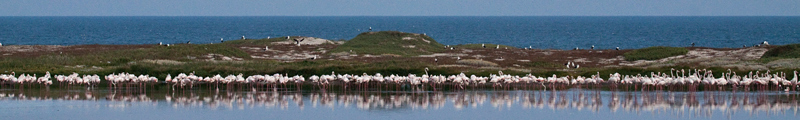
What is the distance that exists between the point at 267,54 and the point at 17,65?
18.8 m

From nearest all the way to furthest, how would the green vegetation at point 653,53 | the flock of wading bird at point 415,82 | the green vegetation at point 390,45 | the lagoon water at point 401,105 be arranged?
the lagoon water at point 401,105
the flock of wading bird at point 415,82
the green vegetation at point 653,53
the green vegetation at point 390,45

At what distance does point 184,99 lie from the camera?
31.4m

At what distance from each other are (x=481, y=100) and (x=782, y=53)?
26.6 meters

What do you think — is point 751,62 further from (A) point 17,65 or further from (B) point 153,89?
(A) point 17,65

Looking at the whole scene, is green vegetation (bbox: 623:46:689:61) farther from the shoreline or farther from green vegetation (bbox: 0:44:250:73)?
green vegetation (bbox: 0:44:250:73)

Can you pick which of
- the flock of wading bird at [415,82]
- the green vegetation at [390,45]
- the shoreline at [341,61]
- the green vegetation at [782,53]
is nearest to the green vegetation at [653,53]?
the shoreline at [341,61]

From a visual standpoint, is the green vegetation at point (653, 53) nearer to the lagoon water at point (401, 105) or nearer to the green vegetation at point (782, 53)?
the green vegetation at point (782, 53)

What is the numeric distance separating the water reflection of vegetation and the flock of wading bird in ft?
3.97

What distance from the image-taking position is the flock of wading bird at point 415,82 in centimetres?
3456

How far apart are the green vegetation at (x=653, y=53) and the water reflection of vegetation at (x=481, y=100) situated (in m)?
23.2

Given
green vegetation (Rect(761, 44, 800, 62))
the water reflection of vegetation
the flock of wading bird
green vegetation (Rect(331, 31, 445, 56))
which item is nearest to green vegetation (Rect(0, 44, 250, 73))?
the flock of wading bird

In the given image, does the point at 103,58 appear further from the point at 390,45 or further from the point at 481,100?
the point at 481,100

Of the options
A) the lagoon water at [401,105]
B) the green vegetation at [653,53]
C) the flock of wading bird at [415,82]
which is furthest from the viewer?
the green vegetation at [653,53]

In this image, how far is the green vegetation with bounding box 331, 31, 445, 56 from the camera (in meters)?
63.8
